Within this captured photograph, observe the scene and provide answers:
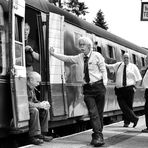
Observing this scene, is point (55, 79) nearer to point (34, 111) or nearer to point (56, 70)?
point (56, 70)

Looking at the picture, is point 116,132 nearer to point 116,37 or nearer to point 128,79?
point 128,79

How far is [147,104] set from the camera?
36.9ft

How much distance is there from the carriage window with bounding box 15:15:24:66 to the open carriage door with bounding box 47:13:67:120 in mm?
1389

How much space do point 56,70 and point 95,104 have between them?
1650mm

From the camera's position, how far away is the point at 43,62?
9.66 m

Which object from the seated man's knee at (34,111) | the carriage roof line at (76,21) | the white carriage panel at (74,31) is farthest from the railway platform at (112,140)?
the carriage roof line at (76,21)

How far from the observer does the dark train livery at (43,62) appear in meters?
7.91

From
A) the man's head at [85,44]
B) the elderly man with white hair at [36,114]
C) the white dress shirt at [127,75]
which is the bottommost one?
the elderly man with white hair at [36,114]

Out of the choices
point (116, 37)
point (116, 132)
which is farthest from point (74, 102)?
point (116, 37)

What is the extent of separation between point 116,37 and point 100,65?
28.4ft

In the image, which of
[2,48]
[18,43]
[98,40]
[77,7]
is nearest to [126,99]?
[98,40]

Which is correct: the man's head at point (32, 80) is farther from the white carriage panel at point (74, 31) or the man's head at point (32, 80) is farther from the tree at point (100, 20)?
the tree at point (100, 20)

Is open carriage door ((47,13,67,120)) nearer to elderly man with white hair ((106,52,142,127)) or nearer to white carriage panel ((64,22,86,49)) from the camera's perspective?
white carriage panel ((64,22,86,49))

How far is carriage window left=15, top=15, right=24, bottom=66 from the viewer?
811 centimetres
